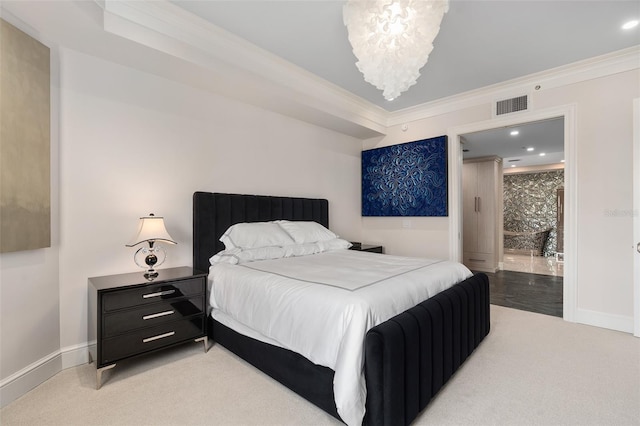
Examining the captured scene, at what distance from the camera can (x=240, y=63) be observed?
9.22 ft

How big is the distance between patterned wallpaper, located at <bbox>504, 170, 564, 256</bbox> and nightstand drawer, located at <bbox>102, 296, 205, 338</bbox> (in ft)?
30.5

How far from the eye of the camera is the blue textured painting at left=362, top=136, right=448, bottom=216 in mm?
4207

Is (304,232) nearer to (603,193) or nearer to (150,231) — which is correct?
(150,231)

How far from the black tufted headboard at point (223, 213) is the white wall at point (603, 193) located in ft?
10.6

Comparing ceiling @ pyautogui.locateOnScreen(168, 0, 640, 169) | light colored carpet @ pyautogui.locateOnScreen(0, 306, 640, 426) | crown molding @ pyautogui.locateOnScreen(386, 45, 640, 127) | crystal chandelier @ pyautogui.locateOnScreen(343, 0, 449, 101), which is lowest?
light colored carpet @ pyautogui.locateOnScreen(0, 306, 640, 426)

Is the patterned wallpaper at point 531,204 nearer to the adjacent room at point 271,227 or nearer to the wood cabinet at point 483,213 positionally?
the wood cabinet at point 483,213

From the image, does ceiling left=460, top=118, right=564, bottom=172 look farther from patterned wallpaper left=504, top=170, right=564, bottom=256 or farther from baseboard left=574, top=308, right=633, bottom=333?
baseboard left=574, top=308, right=633, bottom=333

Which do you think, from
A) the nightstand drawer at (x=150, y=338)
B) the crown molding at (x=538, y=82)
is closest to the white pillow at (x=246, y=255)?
the nightstand drawer at (x=150, y=338)

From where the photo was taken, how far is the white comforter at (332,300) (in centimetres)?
151

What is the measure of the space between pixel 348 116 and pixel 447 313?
2.95 m

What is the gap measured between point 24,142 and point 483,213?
7.13 meters

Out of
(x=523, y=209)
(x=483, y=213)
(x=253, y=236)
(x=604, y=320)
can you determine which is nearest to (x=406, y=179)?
(x=253, y=236)

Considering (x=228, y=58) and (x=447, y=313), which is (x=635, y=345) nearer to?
(x=447, y=313)

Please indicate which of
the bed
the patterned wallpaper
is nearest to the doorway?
the patterned wallpaper
